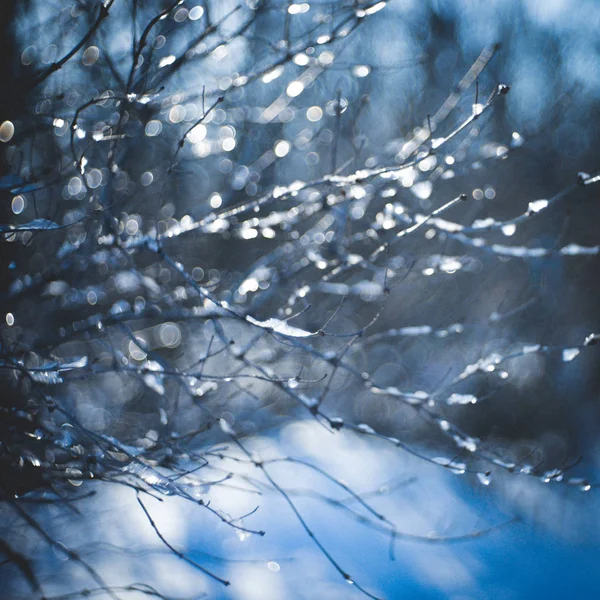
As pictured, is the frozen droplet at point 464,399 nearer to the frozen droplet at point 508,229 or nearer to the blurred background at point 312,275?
the blurred background at point 312,275

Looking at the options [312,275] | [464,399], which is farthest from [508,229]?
[312,275]

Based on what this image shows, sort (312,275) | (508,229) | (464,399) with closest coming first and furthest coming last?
1. (464,399)
2. (508,229)
3. (312,275)

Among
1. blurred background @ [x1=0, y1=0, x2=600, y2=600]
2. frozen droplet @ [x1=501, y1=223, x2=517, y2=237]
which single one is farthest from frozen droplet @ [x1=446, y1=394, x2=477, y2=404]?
frozen droplet @ [x1=501, y1=223, x2=517, y2=237]

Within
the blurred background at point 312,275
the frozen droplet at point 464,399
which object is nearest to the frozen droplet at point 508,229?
the blurred background at point 312,275

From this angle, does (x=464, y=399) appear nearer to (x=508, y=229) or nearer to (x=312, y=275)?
(x=508, y=229)

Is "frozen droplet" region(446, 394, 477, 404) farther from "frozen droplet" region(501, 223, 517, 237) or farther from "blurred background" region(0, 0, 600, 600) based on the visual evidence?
"frozen droplet" region(501, 223, 517, 237)

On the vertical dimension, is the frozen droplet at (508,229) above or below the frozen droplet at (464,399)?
above

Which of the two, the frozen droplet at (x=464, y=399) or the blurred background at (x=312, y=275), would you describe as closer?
the frozen droplet at (x=464, y=399)

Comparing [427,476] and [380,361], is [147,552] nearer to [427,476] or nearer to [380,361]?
[427,476]

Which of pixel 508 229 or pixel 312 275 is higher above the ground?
pixel 312 275
